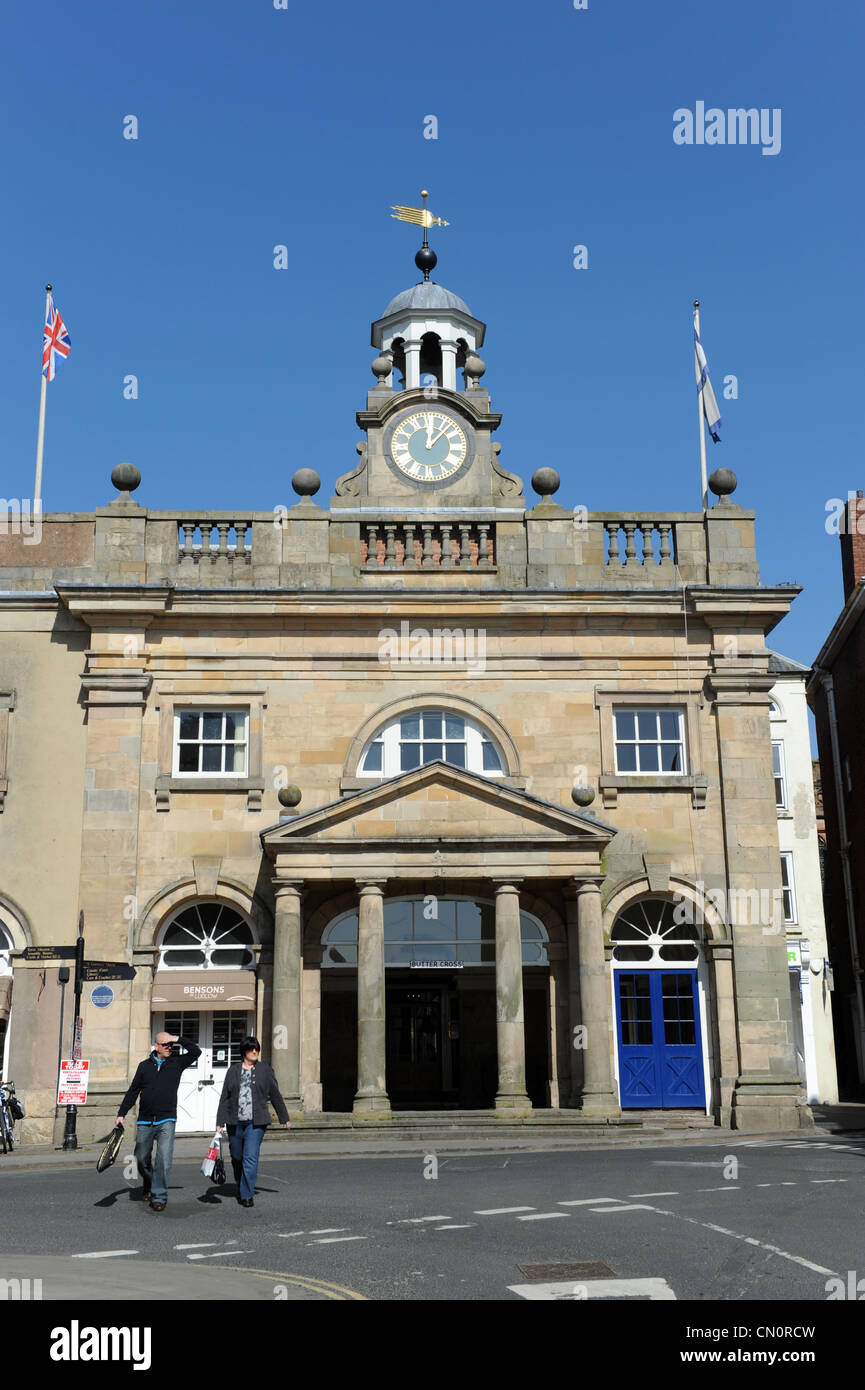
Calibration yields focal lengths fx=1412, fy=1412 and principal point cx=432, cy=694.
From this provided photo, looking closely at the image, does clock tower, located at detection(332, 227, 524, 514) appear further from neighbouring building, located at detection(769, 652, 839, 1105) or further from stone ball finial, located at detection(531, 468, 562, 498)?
neighbouring building, located at detection(769, 652, 839, 1105)

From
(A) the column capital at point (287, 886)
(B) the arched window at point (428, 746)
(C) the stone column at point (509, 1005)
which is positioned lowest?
(C) the stone column at point (509, 1005)

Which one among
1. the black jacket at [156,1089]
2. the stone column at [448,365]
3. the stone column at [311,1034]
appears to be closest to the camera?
the black jacket at [156,1089]

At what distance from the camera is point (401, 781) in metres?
26.8

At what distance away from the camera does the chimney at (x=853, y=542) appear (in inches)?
1670

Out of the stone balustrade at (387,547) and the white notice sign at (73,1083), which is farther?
the stone balustrade at (387,547)

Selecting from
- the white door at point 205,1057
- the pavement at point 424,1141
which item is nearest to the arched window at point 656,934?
the pavement at point 424,1141

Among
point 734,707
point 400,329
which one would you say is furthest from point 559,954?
point 400,329

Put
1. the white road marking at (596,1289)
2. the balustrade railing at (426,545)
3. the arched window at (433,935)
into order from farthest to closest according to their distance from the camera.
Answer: the balustrade railing at (426,545)
the arched window at (433,935)
the white road marking at (596,1289)

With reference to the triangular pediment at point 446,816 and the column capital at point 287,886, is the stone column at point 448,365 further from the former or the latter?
the column capital at point 287,886

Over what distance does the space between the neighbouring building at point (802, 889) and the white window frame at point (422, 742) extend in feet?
44.8

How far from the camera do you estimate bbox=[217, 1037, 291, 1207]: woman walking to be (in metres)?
15.0
